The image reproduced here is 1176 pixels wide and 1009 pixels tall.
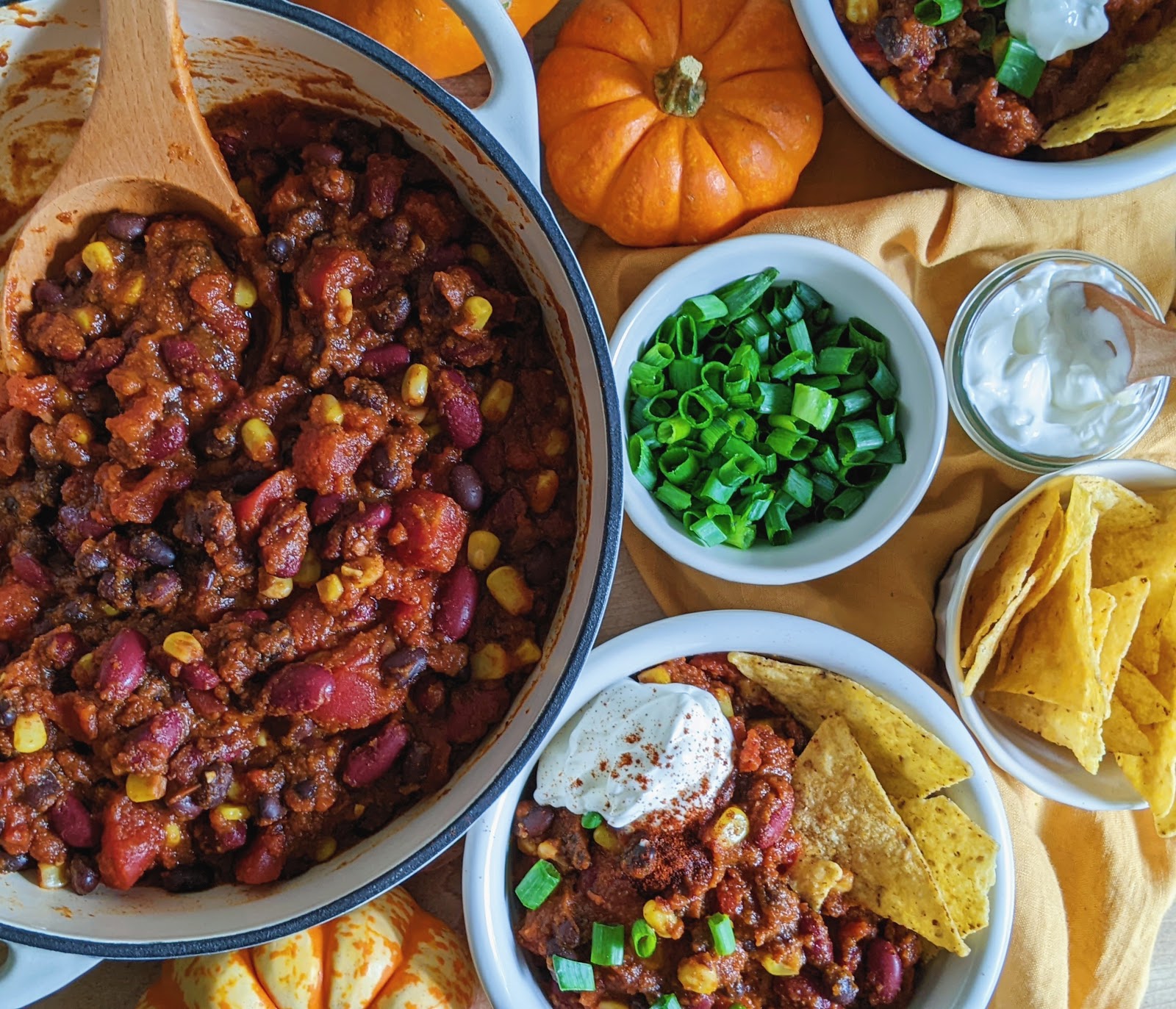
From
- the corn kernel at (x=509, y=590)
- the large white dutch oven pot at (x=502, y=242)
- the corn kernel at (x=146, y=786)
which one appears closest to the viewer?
the large white dutch oven pot at (x=502, y=242)

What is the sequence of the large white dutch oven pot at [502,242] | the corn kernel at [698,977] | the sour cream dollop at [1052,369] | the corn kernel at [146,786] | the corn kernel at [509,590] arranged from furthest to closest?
the sour cream dollop at [1052,369] → the corn kernel at [698,977] → the corn kernel at [509,590] → the corn kernel at [146,786] → the large white dutch oven pot at [502,242]

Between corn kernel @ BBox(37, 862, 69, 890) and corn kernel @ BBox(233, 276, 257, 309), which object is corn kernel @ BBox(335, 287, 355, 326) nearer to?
corn kernel @ BBox(233, 276, 257, 309)

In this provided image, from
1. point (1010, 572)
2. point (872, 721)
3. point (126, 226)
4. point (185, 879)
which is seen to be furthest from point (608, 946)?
point (126, 226)

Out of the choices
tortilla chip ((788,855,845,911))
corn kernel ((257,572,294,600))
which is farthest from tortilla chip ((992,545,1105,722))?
corn kernel ((257,572,294,600))

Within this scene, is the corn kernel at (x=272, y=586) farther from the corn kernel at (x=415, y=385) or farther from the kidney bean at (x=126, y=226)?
the kidney bean at (x=126, y=226)

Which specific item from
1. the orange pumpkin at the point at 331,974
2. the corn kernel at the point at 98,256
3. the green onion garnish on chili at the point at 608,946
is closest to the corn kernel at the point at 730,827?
the green onion garnish on chili at the point at 608,946

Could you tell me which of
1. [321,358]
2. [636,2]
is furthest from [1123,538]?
[321,358]

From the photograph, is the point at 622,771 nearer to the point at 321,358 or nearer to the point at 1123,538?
the point at 321,358
